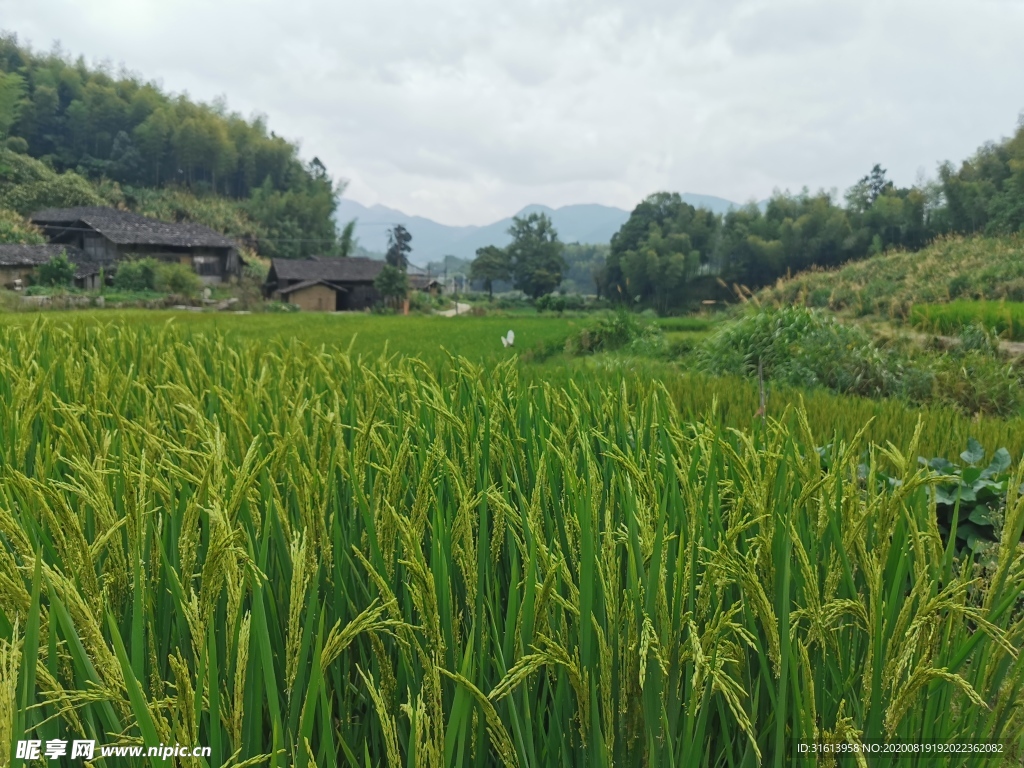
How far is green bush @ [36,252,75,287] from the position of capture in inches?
1463

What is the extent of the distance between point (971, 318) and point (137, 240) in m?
50.5

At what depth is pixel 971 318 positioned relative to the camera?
41.2 feet

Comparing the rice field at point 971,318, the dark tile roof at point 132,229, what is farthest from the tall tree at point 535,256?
the rice field at point 971,318

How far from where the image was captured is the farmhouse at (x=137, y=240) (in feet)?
150

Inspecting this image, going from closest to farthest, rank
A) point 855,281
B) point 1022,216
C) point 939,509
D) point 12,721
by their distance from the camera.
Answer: point 12,721, point 939,509, point 855,281, point 1022,216

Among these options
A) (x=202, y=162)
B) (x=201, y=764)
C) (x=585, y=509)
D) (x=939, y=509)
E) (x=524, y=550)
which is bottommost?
(x=939, y=509)

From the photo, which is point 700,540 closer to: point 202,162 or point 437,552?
point 437,552

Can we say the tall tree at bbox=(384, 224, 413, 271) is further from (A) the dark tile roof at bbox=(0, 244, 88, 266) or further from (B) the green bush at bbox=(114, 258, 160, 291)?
(A) the dark tile roof at bbox=(0, 244, 88, 266)

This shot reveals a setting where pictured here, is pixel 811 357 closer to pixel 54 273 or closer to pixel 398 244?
pixel 54 273

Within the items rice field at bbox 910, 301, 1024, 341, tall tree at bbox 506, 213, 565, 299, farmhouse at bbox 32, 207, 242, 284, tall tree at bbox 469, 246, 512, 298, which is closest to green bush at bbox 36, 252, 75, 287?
farmhouse at bbox 32, 207, 242, 284

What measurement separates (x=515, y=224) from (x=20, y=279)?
55032mm

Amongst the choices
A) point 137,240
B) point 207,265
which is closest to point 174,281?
point 137,240

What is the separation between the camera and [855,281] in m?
26.6

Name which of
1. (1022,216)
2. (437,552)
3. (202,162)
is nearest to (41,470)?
(437,552)
